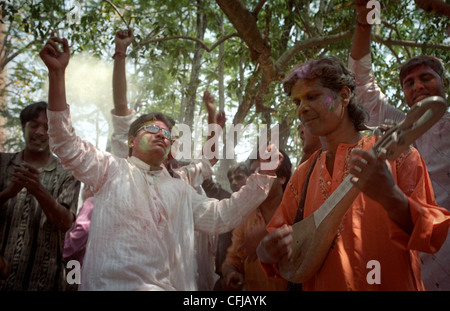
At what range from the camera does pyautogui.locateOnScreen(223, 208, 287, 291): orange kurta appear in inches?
117

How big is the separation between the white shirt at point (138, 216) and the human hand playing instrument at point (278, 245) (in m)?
0.77

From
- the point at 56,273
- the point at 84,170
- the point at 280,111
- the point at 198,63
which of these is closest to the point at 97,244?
the point at 84,170

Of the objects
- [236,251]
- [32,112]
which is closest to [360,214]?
[236,251]

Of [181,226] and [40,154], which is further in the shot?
[40,154]

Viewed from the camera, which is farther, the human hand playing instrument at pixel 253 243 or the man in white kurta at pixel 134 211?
the human hand playing instrument at pixel 253 243

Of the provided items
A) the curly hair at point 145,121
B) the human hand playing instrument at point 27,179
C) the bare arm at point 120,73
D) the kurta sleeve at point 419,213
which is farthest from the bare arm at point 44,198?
the kurta sleeve at point 419,213

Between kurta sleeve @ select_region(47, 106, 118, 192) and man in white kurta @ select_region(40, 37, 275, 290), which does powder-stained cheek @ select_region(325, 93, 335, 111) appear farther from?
kurta sleeve @ select_region(47, 106, 118, 192)

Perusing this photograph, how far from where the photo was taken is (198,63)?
341 inches

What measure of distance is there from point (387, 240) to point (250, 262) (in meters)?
1.50

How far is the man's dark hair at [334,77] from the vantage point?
2.15 m

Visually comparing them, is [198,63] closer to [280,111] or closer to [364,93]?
[280,111]

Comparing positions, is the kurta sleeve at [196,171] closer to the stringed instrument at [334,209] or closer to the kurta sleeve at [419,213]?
the stringed instrument at [334,209]
